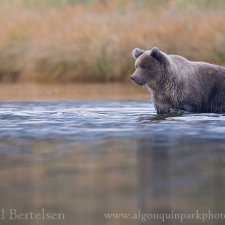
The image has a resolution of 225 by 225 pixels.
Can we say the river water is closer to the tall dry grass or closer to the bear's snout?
the bear's snout

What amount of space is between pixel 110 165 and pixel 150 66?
15.6ft

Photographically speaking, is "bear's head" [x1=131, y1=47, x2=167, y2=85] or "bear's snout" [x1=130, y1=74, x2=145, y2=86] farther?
"bear's head" [x1=131, y1=47, x2=167, y2=85]

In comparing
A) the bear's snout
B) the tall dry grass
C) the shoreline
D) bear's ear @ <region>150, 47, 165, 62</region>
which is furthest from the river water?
the tall dry grass

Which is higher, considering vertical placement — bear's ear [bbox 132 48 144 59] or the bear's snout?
bear's ear [bbox 132 48 144 59]

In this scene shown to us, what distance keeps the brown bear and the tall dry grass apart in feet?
27.0

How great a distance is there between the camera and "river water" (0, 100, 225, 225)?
4949 mm

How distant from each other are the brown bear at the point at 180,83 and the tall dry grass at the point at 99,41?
8.23 meters

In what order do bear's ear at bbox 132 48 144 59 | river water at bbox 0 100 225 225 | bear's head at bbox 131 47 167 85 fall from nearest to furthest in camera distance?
river water at bbox 0 100 225 225
bear's head at bbox 131 47 167 85
bear's ear at bbox 132 48 144 59

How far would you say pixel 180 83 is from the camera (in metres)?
11.0

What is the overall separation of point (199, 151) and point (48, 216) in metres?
2.85

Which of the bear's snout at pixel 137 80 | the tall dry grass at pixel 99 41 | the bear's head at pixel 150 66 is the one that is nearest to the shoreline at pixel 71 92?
the tall dry grass at pixel 99 41

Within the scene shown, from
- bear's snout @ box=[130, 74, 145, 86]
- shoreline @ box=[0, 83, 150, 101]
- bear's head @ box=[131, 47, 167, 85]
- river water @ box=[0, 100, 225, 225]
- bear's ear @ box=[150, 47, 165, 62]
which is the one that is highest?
bear's ear @ box=[150, 47, 165, 62]

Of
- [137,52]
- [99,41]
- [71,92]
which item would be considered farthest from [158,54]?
[99,41]

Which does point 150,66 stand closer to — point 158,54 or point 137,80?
point 158,54
